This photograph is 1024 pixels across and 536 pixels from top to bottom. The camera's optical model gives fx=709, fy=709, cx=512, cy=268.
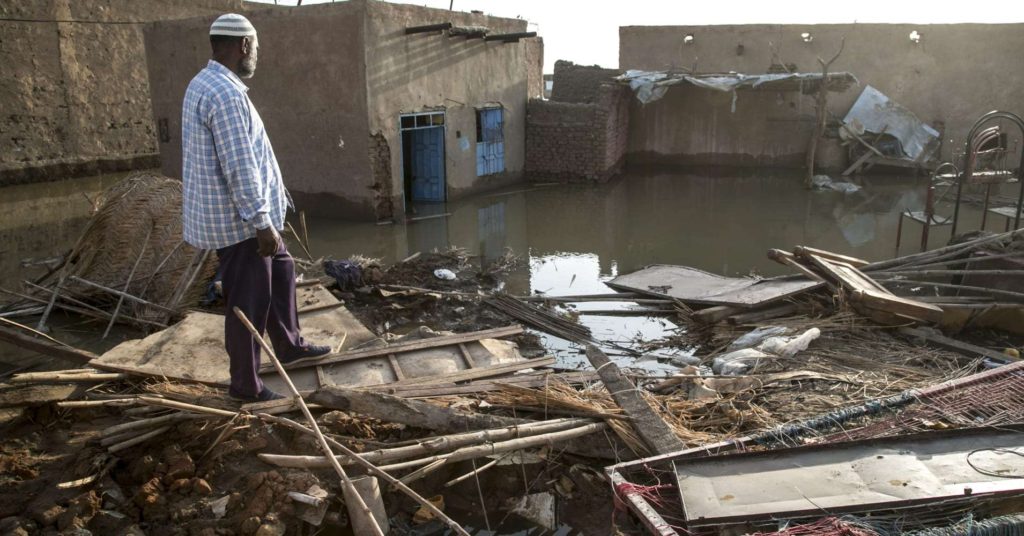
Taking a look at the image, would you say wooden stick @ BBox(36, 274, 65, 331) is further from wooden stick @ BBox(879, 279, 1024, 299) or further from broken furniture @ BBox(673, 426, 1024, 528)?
wooden stick @ BBox(879, 279, 1024, 299)

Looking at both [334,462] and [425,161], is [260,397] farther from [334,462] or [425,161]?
[425,161]

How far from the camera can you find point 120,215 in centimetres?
677

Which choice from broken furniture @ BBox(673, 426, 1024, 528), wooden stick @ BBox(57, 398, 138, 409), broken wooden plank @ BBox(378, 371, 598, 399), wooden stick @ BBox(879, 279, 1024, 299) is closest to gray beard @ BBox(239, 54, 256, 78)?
wooden stick @ BBox(57, 398, 138, 409)

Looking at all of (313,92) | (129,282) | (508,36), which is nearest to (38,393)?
(129,282)

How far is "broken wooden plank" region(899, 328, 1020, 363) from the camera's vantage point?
5148 millimetres

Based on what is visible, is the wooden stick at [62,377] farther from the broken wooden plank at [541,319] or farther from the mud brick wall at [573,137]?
the mud brick wall at [573,137]

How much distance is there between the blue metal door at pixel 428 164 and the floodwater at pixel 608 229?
51 centimetres

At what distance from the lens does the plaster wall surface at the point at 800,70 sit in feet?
52.7

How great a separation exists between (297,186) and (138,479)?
30.0 ft

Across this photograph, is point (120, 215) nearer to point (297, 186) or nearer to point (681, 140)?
point (297, 186)

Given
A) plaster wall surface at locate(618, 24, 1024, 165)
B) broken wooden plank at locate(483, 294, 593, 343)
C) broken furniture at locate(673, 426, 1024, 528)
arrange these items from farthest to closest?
plaster wall surface at locate(618, 24, 1024, 165) < broken wooden plank at locate(483, 294, 593, 343) < broken furniture at locate(673, 426, 1024, 528)

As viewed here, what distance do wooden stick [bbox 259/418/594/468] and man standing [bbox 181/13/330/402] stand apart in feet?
2.30

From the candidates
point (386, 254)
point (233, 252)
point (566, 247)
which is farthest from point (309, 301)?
point (566, 247)

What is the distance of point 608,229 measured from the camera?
435 inches
